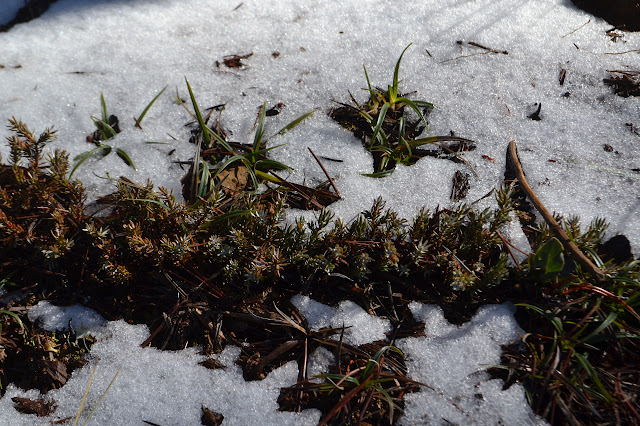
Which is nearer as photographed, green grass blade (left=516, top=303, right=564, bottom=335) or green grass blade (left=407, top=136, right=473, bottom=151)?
green grass blade (left=516, top=303, right=564, bottom=335)

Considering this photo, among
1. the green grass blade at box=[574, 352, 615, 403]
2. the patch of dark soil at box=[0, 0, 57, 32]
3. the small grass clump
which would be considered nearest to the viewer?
the green grass blade at box=[574, 352, 615, 403]

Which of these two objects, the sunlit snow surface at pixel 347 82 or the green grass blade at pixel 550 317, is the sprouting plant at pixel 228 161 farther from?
the green grass blade at pixel 550 317

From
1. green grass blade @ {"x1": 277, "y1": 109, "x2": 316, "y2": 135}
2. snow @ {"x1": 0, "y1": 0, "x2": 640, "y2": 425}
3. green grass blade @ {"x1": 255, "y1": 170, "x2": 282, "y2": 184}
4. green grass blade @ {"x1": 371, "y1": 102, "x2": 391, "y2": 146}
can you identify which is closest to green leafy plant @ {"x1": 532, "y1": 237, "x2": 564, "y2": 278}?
snow @ {"x1": 0, "y1": 0, "x2": 640, "y2": 425}

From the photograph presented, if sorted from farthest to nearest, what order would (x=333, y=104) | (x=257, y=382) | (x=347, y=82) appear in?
(x=347, y=82) < (x=333, y=104) < (x=257, y=382)

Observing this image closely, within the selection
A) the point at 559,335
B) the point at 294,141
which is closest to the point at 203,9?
the point at 294,141

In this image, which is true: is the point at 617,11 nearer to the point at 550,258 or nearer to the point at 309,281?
the point at 550,258

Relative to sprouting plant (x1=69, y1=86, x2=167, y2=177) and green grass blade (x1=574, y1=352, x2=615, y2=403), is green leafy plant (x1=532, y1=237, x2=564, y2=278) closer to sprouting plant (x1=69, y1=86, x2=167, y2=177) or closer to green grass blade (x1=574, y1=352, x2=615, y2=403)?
green grass blade (x1=574, y1=352, x2=615, y2=403)

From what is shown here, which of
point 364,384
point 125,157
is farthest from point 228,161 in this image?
point 364,384
